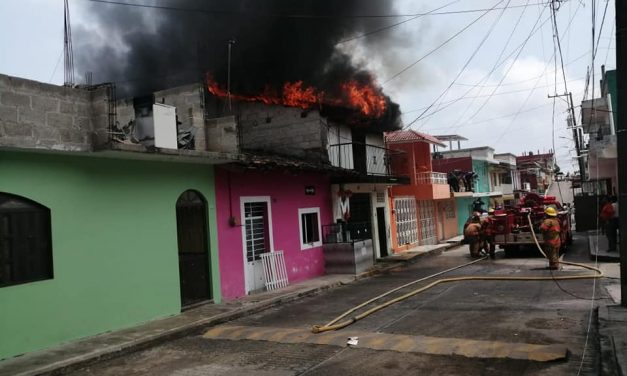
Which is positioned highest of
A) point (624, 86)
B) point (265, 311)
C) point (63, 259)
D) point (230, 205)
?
point (624, 86)

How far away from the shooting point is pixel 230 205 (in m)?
12.2

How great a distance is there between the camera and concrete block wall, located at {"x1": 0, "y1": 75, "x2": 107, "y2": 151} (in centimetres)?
755

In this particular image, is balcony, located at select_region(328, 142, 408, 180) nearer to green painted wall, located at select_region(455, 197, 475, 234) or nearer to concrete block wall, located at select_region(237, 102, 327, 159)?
concrete block wall, located at select_region(237, 102, 327, 159)

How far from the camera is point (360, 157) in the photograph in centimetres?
2036

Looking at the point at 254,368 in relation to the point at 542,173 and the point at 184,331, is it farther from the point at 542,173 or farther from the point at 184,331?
the point at 542,173

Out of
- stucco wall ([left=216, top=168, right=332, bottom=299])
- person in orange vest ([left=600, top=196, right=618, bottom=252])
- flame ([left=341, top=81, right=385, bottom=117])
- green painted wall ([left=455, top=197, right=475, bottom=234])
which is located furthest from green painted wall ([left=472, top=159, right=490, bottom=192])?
stucco wall ([left=216, top=168, right=332, bottom=299])

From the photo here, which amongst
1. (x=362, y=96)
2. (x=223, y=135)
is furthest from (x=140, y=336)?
(x=362, y=96)

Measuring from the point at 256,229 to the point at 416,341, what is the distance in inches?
274

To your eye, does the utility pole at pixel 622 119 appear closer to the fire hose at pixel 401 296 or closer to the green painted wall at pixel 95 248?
the fire hose at pixel 401 296

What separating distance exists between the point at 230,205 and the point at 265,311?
2.79m

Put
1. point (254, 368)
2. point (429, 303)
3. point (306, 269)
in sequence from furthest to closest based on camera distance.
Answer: point (306, 269), point (429, 303), point (254, 368)

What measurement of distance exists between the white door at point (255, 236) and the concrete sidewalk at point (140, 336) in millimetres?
673

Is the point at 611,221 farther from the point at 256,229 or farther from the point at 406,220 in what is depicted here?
the point at 256,229

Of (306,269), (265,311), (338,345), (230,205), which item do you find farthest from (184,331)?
(306,269)
